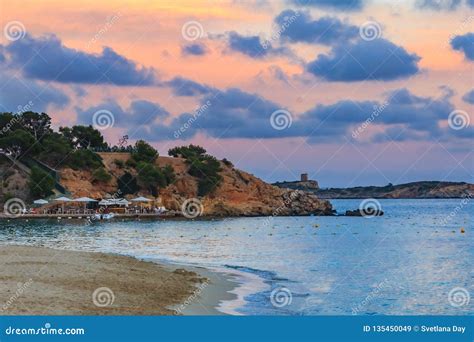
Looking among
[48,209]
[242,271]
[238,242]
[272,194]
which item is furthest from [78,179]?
[242,271]

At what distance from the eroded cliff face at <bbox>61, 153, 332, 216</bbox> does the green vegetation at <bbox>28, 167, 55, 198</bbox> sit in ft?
24.3

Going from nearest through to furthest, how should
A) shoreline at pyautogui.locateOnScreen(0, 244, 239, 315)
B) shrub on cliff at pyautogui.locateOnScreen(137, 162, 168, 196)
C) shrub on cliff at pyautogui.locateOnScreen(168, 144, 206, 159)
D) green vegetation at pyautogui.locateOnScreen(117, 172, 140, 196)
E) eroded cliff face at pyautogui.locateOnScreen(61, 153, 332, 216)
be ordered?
shoreline at pyautogui.locateOnScreen(0, 244, 239, 315) → eroded cliff face at pyautogui.locateOnScreen(61, 153, 332, 216) → shrub on cliff at pyautogui.locateOnScreen(137, 162, 168, 196) → green vegetation at pyautogui.locateOnScreen(117, 172, 140, 196) → shrub on cliff at pyautogui.locateOnScreen(168, 144, 206, 159)

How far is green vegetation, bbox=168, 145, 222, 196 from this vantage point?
150375 millimetres

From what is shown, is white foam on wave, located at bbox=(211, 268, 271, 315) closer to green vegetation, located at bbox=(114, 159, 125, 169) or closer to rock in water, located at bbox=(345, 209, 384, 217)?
green vegetation, located at bbox=(114, 159, 125, 169)

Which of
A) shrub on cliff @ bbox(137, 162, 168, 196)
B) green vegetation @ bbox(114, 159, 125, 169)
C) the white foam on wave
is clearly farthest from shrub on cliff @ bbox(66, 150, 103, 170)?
the white foam on wave

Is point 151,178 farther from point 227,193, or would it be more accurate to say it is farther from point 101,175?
point 227,193

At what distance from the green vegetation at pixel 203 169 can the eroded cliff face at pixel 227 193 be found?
50.0 inches

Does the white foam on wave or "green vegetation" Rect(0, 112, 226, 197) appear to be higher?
"green vegetation" Rect(0, 112, 226, 197)

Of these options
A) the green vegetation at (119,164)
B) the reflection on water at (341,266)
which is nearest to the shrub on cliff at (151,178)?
the green vegetation at (119,164)

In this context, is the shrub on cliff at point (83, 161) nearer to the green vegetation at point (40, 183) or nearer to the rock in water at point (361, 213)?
the green vegetation at point (40, 183)

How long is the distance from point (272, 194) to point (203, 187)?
1828 centimetres

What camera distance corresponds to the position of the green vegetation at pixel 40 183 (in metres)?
121

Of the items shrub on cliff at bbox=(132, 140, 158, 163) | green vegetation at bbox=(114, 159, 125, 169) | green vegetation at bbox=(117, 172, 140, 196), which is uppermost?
shrub on cliff at bbox=(132, 140, 158, 163)

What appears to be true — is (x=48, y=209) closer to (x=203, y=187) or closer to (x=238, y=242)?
(x=203, y=187)
